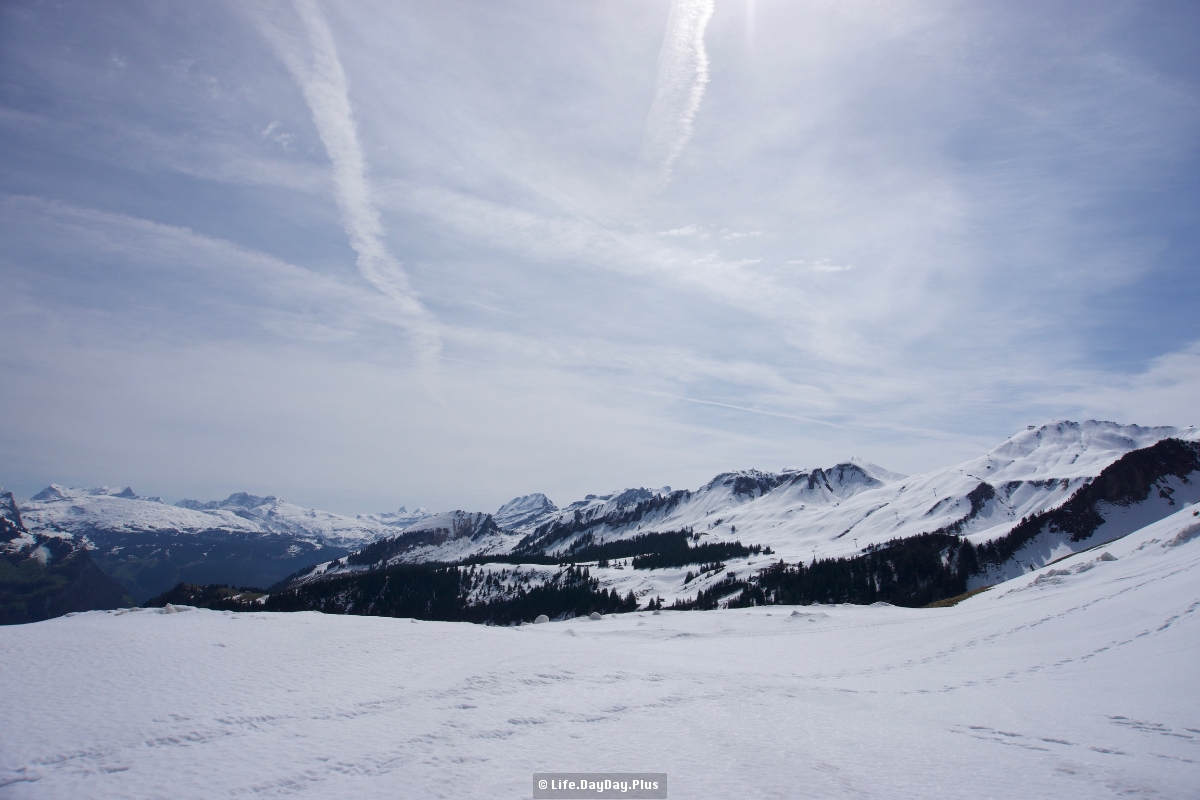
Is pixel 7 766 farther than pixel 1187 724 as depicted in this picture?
No

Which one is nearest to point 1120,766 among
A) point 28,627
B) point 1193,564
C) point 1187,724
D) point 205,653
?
point 1187,724

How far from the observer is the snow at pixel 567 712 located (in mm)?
10852

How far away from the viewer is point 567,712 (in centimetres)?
1532

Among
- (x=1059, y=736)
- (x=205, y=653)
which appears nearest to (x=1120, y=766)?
(x=1059, y=736)

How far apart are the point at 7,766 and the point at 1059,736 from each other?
24.1 meters

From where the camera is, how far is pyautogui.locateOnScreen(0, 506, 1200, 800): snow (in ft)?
35.6

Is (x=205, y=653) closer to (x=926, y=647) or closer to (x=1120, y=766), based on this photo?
(x=1120, y=766)

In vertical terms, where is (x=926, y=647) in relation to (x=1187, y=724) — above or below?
below

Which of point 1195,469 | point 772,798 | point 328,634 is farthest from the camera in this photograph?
point 1195,469

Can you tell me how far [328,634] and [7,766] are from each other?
15.2 meters

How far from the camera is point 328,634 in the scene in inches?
992

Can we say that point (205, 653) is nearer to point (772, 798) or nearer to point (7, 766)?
point (7, 766)

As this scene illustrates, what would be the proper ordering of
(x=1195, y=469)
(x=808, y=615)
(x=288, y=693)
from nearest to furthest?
1. (x=288, y=693)
2. (x=808, y=615)
3. (x=1195, y=469)

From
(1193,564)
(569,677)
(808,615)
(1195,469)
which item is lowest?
(808,615)
